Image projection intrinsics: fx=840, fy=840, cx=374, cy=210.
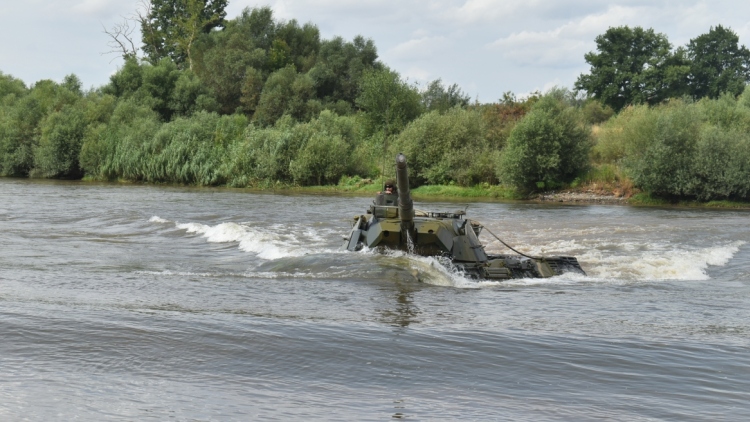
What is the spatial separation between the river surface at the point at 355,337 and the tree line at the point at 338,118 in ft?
94.4

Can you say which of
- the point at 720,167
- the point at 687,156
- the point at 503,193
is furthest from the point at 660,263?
the point at 503,193

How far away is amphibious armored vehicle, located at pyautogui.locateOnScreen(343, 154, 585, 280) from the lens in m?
16.6

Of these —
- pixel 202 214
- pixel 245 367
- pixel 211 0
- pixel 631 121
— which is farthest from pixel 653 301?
pixel 211 0

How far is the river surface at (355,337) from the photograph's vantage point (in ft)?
25.3

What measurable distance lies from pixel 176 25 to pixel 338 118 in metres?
38.5

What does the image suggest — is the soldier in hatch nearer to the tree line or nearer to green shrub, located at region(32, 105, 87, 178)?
the tree line

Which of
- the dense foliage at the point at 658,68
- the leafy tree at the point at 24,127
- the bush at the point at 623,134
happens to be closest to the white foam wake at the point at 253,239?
the bush at the point at 623,134

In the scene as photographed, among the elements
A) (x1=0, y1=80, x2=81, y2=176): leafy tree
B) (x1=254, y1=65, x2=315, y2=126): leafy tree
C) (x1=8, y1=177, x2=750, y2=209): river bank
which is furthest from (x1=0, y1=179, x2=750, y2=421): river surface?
(x1=254, y1=65, x2=315, y2=126): leafy tree

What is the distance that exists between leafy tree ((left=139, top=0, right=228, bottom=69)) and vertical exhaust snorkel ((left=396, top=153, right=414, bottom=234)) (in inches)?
3226

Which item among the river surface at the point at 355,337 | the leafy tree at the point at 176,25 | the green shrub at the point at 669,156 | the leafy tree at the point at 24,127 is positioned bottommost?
the river surface at the point at 355,337

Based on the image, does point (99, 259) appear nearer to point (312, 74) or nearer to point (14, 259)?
point (14, 259)

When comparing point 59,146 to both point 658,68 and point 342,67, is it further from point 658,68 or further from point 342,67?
point 658,68

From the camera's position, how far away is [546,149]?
2031 inches

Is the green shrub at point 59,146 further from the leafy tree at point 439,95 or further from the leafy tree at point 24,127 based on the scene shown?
the leafy tree at point 439,95
